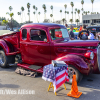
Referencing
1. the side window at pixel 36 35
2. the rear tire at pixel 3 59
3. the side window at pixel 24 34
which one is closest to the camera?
the side window at pixel 36 35

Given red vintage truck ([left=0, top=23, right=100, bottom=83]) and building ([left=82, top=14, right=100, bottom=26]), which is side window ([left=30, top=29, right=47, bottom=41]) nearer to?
red vintage truck ([left=0, top=23, right=100, bottom=83])

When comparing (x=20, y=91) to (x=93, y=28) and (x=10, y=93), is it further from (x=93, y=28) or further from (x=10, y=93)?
(x=93, y=28)

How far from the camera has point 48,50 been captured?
4934mm

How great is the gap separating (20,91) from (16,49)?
8.14 feet

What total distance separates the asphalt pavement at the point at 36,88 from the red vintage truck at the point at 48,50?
40 cm

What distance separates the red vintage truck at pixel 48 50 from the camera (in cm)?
440

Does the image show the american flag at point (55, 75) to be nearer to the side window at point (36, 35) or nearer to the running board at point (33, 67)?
the running board at point (33, 67)

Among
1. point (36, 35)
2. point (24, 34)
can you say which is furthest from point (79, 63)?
point (24, 34)

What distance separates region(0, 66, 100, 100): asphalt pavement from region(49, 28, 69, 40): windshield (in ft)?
5.39

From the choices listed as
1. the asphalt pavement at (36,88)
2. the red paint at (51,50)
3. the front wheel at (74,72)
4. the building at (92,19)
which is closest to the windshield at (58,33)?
the red paint at (51,50)

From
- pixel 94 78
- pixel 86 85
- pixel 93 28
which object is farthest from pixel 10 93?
pixel 93 28

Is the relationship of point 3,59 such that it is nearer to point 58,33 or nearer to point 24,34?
point 24,34

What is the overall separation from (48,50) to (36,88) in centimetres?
133

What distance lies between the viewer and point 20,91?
167 inches
